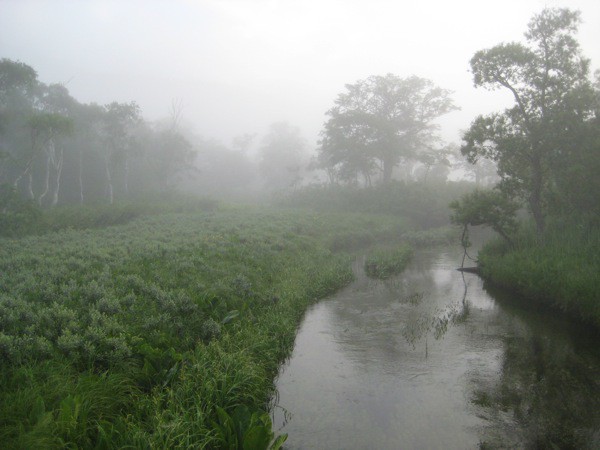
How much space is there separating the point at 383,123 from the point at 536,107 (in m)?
28.9

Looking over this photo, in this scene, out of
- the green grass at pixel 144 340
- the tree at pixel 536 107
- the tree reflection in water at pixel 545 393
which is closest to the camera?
the green grass at pixel 144 340

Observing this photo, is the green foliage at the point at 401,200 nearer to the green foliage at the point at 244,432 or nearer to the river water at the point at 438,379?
the river water at the point at 438,379

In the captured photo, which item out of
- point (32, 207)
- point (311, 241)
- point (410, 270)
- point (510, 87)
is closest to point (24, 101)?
point (32, 207)

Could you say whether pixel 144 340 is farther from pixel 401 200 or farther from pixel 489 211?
pixel 401 200

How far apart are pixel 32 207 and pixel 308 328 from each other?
24.3 meters

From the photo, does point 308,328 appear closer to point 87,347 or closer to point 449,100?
point 87,347

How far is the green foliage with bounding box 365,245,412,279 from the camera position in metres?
20.5

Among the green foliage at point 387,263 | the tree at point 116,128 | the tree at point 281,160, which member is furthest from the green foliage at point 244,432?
the tree at point 281,160

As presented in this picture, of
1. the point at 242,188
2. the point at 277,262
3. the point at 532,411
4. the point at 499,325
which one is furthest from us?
the point at 242,188

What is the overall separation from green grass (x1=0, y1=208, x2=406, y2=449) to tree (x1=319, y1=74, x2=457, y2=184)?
32.7 metres

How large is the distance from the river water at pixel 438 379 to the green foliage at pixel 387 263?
4640mm

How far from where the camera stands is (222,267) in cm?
1623

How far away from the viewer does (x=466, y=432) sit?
7.72 metres

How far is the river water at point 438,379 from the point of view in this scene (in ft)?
25.2
